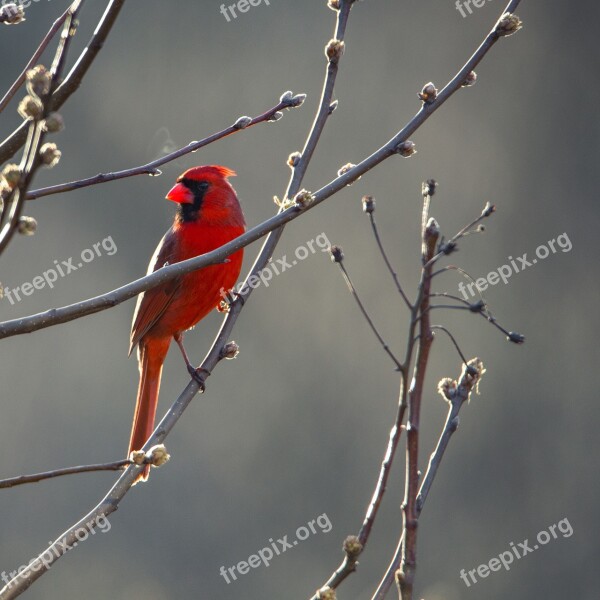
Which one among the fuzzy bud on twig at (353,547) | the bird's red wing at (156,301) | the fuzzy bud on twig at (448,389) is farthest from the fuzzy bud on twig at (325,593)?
the bird's red wing at (156,301)

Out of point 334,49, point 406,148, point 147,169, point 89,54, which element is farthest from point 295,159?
point 89,54

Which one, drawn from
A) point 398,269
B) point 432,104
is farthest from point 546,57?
point 432,104

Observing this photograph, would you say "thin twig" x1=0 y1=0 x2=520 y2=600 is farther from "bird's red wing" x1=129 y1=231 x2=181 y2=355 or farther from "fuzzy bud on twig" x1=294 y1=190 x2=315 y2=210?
"bird's red wing" x1=129 y1=231 x2=181 y2=355

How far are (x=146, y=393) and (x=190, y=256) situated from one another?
0.47 m

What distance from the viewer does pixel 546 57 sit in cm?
684

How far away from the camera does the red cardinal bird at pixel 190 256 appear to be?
3.24m

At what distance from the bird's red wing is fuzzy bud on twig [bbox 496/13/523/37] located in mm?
1820

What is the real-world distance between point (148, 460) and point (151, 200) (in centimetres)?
542

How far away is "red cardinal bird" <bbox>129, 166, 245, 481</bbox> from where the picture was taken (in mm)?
3242

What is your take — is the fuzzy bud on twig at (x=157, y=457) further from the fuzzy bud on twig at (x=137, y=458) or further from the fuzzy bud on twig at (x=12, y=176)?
the fuzzy bud on twig at (x=12, y=176)

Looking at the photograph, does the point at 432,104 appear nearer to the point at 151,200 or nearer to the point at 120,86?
the point at 151,200

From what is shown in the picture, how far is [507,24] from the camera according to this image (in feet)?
5.42

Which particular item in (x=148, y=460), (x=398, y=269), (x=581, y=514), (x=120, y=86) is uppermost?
(x=120, y=86)

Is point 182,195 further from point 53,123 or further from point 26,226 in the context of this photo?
point 53,123
